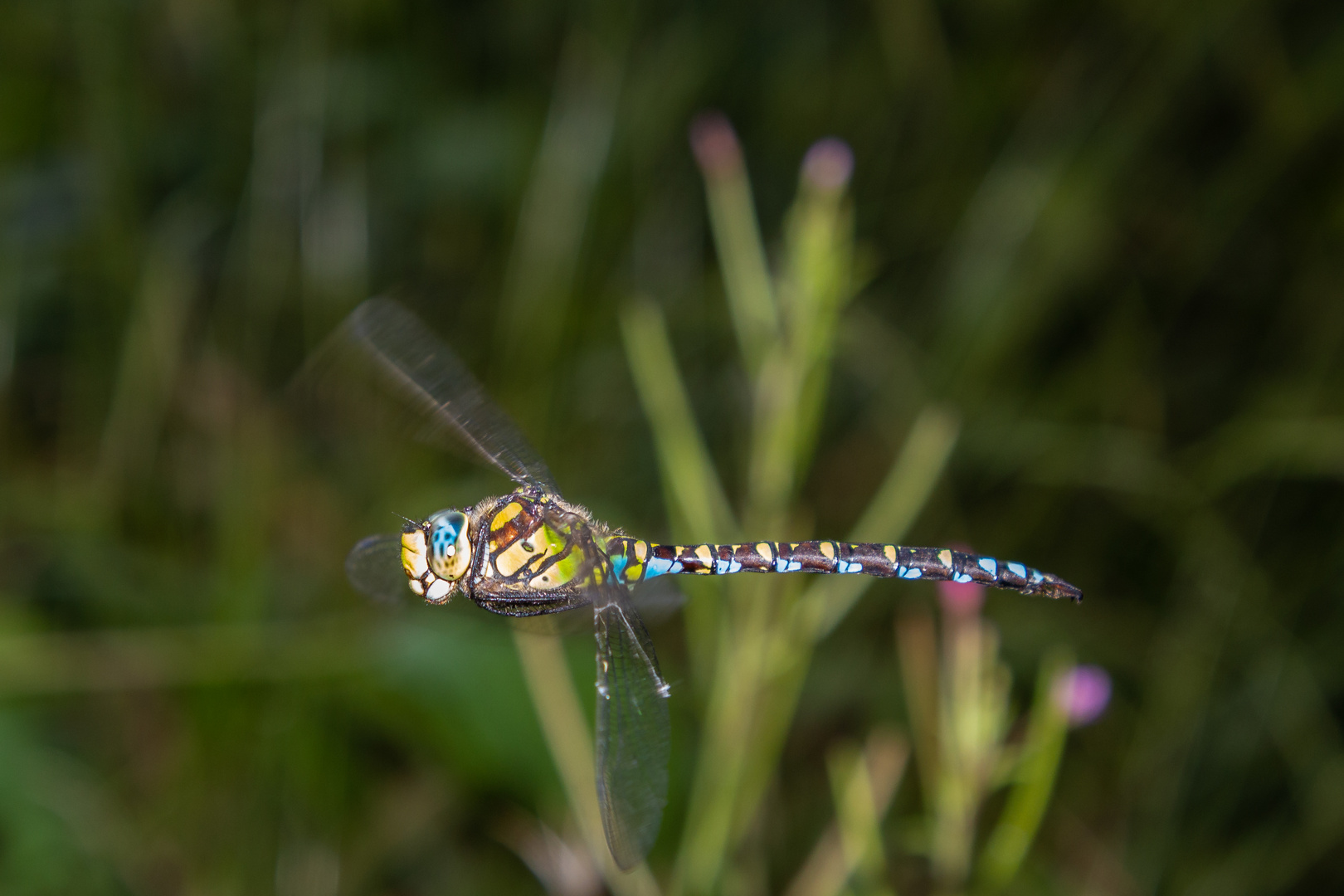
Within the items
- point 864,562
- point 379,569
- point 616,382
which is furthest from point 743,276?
point 616,382

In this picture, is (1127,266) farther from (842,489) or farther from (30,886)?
(30,886)

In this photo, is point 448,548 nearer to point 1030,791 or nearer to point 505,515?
point 505,515

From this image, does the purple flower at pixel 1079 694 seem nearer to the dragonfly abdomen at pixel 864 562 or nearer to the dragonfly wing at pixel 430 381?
the dragonfly abdomen at pixel 864 562

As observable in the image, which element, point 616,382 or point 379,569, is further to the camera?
point 616,382

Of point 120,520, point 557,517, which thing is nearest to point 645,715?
point 557,517

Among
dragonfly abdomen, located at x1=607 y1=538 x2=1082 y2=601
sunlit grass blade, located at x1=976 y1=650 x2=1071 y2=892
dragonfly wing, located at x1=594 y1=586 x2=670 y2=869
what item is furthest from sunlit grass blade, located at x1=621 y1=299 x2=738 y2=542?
sunlit grass blade, located at x1=976 y1=650 x2=1071 y2=892

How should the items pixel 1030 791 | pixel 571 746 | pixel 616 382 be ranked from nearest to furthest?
pixel 1030 791, pixel 571 746, pixel 616 382

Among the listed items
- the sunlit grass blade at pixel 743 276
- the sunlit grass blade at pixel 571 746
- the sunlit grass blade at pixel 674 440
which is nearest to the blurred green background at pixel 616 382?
the sunlit grass blade at pixel 571 746
